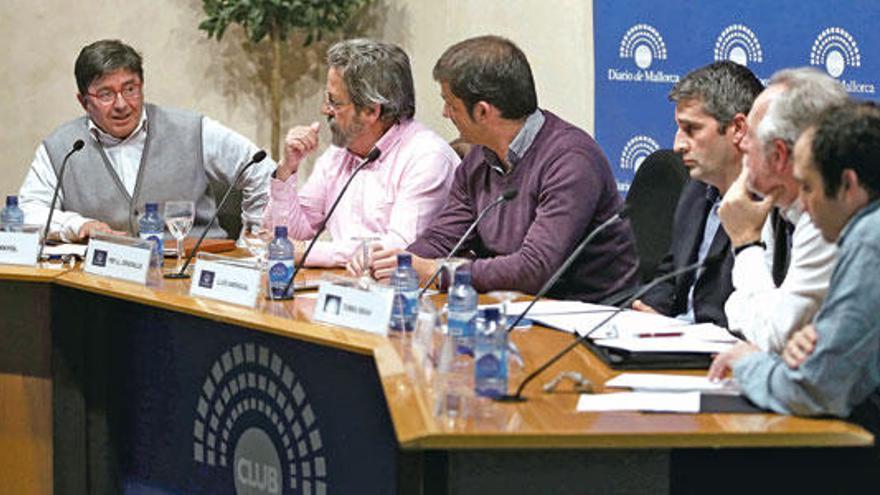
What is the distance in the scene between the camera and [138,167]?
4.71m

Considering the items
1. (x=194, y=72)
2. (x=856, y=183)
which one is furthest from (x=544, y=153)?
(x=194, y=72)

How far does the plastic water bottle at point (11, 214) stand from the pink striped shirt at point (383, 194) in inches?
28.1

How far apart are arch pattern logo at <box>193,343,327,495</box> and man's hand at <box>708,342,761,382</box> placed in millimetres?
929

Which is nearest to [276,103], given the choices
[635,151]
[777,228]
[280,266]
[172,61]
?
[172,61]

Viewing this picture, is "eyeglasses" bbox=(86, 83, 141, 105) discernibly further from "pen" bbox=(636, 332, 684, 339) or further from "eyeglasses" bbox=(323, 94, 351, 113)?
"pen" bbox=(636, 332, 684, 339)

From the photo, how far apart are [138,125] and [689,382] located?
2.65 m

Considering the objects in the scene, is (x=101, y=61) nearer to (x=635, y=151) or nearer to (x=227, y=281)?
(x=227, y=281)

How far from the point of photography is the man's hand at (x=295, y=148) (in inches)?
170

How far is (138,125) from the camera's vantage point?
473cm

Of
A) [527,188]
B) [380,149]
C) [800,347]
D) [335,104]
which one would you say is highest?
[335,104]

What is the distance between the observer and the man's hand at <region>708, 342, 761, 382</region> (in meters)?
2.58

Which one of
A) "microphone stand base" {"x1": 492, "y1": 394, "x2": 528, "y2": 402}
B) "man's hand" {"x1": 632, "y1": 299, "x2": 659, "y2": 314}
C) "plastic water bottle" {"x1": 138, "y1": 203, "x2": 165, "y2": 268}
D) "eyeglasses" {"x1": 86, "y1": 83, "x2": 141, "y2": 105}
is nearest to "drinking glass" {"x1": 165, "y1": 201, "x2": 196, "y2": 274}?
"plastic water bottle" {"x1": 138, "y1": 203, "x2": 165, "y2": 268}

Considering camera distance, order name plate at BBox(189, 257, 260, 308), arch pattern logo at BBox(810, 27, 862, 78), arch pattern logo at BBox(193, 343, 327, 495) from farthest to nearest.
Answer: arch pattern logo at BBox(810, 27, 862, 78)
name plate at BBox(189, 257, 260, 308)
arch pattern logo at BBox(193, 343, 327, 495)

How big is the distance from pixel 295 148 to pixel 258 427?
1.24 m
